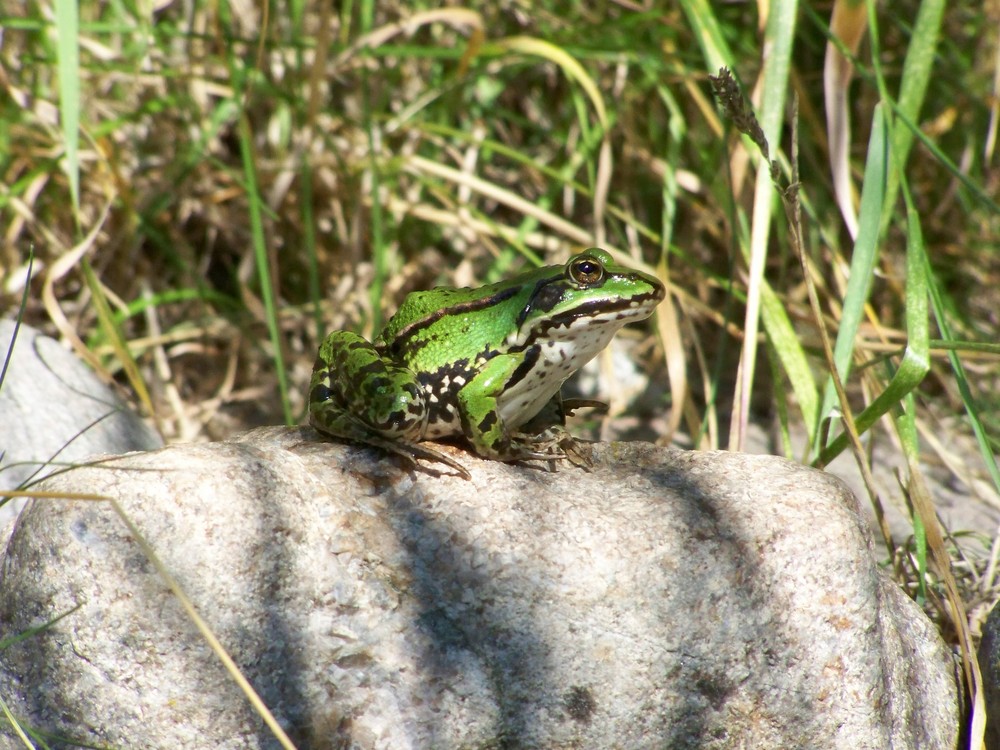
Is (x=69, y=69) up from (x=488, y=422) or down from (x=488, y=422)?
up

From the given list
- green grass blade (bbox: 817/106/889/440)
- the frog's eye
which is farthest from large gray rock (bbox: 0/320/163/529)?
green grass blade (bbox: 817/106/889/440)

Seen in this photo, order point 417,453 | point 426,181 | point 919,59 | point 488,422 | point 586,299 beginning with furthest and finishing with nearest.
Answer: point 426,181 < point 919,59 < point 586,299 < point 488,422 < point 417,453

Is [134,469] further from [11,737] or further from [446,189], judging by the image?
[446,189]

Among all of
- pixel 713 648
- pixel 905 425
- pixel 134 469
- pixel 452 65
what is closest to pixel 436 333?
pixel 134 469

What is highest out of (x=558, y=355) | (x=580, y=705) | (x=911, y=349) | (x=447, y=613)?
(x=911, y=349)

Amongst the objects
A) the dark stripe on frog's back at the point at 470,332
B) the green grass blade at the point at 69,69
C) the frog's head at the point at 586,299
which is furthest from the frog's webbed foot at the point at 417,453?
the green grass blade at the point at 69,69

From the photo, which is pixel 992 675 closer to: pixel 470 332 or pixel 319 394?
pixel 470 332

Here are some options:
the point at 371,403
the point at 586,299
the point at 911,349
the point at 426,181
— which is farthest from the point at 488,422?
the point at 426,181
